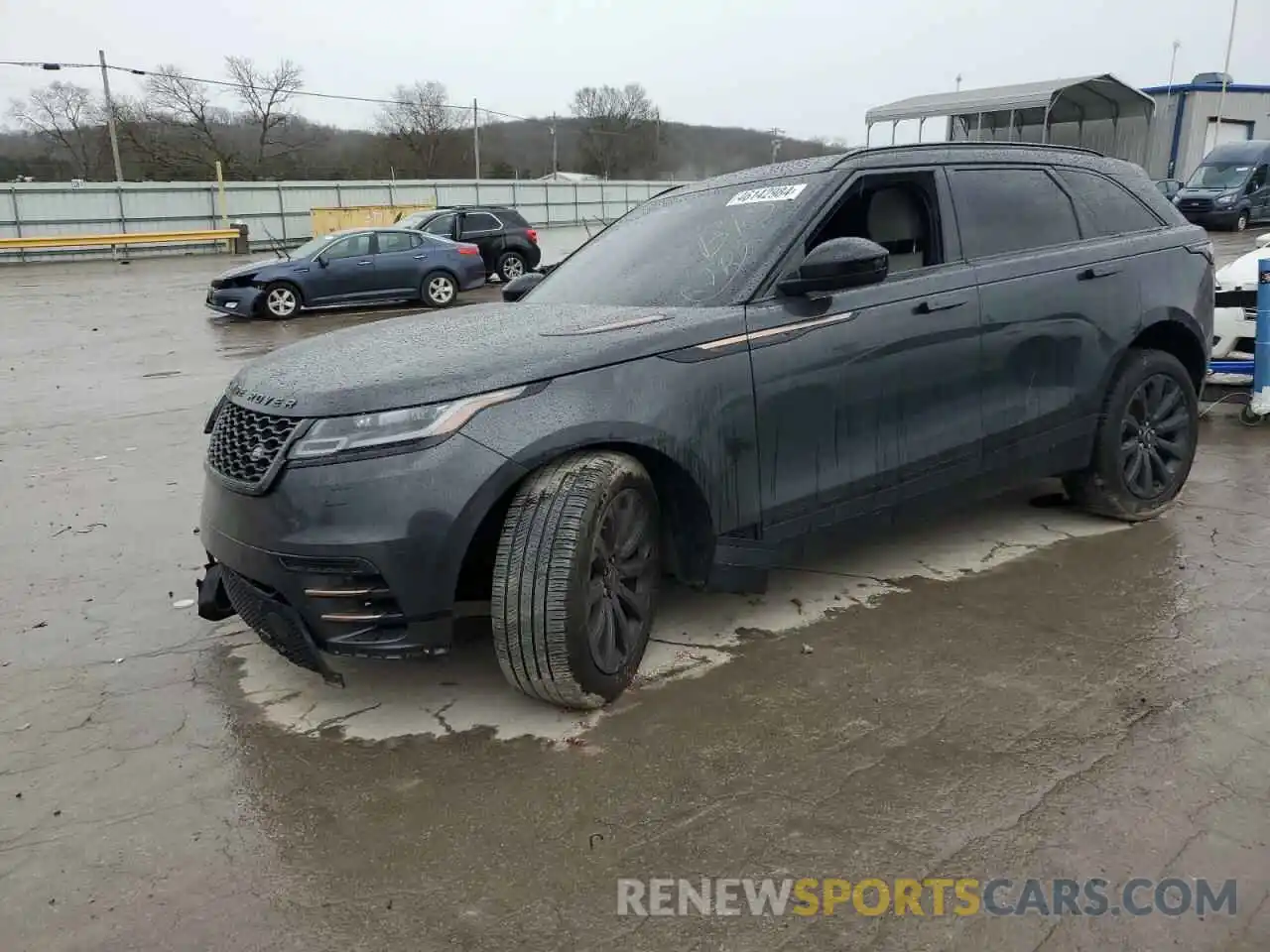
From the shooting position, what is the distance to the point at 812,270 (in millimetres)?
3441

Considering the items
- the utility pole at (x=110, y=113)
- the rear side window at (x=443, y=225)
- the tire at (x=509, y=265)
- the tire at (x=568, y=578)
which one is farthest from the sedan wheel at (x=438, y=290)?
the utility pole at (x=110, y=113)

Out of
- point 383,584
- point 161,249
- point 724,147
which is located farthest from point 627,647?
point 161,249

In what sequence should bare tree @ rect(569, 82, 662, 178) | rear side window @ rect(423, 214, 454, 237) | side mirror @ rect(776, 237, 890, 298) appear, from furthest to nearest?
bare tree @ rect(569, 82, 662, 178) → rear side window @ rect(423, 214, 454, 237) → side mirror @ rect(776, 237, 890, 298)

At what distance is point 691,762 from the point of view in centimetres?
291

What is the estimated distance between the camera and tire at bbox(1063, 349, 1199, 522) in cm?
464

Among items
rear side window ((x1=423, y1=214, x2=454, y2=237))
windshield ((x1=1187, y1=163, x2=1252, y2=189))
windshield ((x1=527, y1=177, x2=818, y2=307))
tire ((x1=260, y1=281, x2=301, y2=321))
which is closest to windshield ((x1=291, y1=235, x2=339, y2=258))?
tire ((x1=260, y1=281, x2=301, y2=321))

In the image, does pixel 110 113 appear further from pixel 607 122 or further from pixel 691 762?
pixel 691 762

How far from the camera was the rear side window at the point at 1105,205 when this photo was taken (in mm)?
4652

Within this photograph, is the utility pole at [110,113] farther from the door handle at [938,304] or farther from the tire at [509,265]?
the door handle at [938,304]

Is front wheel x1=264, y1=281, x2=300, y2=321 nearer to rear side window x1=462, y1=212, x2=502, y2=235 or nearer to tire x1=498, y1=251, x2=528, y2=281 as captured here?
rear side window x1=462, y1=212, x2=502, y2=235

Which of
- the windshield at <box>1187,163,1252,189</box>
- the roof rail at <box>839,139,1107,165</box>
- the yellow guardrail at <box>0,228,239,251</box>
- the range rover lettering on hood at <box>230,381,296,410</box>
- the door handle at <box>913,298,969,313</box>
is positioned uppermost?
the windshield at <box>1187,163,1252,189</box>

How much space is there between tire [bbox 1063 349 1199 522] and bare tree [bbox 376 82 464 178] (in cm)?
5523

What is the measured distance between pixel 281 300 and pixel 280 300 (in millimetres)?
32

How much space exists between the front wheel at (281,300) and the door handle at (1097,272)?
14.0 metres
